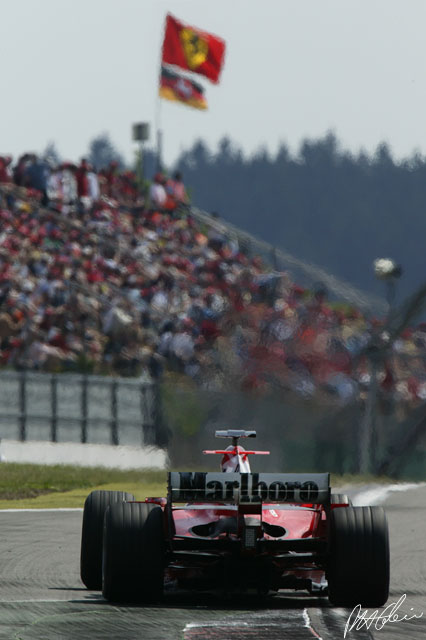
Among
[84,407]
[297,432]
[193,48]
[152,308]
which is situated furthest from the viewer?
[193,48]

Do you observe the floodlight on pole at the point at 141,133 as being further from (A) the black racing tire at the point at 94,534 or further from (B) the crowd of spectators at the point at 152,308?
(A) the black racing tire at the point at 94,534

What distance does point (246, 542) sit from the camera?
27.0 feet

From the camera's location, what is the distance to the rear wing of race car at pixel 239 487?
870 cm

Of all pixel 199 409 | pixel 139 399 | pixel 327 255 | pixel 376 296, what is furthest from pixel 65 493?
pixel 327 255

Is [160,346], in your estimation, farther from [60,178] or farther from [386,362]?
[60,178]

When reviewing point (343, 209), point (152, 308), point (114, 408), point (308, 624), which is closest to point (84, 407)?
point (114, 408)

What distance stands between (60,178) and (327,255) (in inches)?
874

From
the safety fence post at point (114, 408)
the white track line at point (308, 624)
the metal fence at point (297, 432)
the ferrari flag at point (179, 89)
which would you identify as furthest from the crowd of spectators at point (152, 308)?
the white track line at point (308, 624)

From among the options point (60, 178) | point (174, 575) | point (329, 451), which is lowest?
point (329, 451)

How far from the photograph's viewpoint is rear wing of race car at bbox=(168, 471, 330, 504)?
8703 mm

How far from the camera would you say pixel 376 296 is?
3531cm

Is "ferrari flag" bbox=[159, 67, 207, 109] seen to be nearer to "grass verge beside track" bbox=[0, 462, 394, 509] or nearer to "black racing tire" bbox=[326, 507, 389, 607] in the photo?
"grass verge beside track" bbox=[0, 462, 394, 509]

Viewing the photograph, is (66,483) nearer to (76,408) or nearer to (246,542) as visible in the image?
(76,408)

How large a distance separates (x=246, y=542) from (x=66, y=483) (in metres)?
13.9
